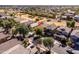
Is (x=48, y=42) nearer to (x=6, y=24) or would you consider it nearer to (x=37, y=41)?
(x=37, y=41)

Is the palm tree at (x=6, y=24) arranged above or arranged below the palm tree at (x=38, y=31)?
above

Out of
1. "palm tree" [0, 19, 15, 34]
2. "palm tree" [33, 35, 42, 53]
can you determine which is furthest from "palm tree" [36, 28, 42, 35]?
"palm tree" [0, 19, 15, 34]

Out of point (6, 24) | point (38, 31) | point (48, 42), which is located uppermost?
point (6, 24)

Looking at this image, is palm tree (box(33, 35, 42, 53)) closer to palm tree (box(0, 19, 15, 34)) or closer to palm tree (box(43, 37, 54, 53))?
palm tree (box(43, 37, 54, 53))

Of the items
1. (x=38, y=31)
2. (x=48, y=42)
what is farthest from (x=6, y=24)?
(x=48, y=42)

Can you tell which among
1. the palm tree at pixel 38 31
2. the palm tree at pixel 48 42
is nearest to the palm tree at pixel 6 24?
the palm tree at pixel 38 31

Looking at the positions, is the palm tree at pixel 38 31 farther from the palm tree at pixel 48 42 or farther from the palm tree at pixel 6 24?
the palm tree at pixel 6 24

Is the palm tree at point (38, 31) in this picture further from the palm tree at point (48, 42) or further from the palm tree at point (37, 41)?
the palm tree at point (48, 42)

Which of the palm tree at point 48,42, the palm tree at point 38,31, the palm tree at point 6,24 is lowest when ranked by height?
the palm tree at point 48,42

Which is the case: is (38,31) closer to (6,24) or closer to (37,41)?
(37,41)

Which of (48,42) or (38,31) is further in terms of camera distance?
(38,31)

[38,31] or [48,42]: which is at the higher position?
[38,31]

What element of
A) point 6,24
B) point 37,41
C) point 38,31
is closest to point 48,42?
point 37,41
